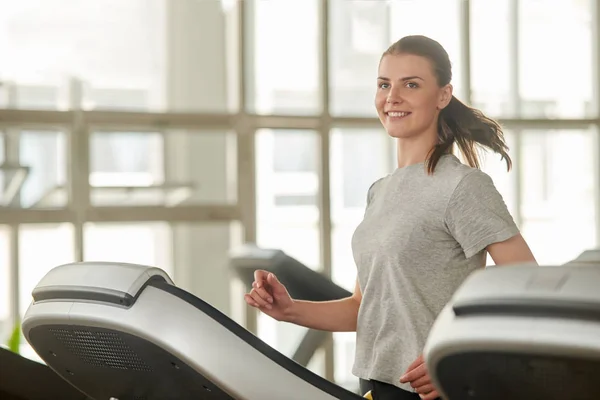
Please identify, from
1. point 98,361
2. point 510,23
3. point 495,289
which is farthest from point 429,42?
point 510,23

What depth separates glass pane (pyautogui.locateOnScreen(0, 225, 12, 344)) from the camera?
3963mm

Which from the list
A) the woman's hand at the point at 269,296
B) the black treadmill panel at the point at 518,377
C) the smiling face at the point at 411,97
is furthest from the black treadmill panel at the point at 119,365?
the smiling face at the point at 411,97

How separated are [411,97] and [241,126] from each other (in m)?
2.75

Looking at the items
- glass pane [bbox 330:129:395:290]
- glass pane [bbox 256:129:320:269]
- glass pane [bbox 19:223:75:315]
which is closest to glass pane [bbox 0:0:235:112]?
glass pane [bbox 256:129:320:269]

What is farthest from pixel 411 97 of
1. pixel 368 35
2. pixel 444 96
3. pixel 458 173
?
pixel 368 35

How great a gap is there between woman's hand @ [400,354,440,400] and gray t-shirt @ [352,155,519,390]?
2.6 inches

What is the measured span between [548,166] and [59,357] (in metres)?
3.98

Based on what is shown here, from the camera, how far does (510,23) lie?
476cm

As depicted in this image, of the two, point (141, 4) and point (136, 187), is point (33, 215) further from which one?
point (141, 4)

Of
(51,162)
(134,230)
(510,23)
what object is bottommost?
(134,230)

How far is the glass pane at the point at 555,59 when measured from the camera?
4.80 m

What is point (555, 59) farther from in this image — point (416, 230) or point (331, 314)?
point (416, 230)

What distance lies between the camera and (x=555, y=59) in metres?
4.86

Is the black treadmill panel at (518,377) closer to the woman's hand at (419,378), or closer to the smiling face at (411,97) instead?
the woman's hand at (419,378)
